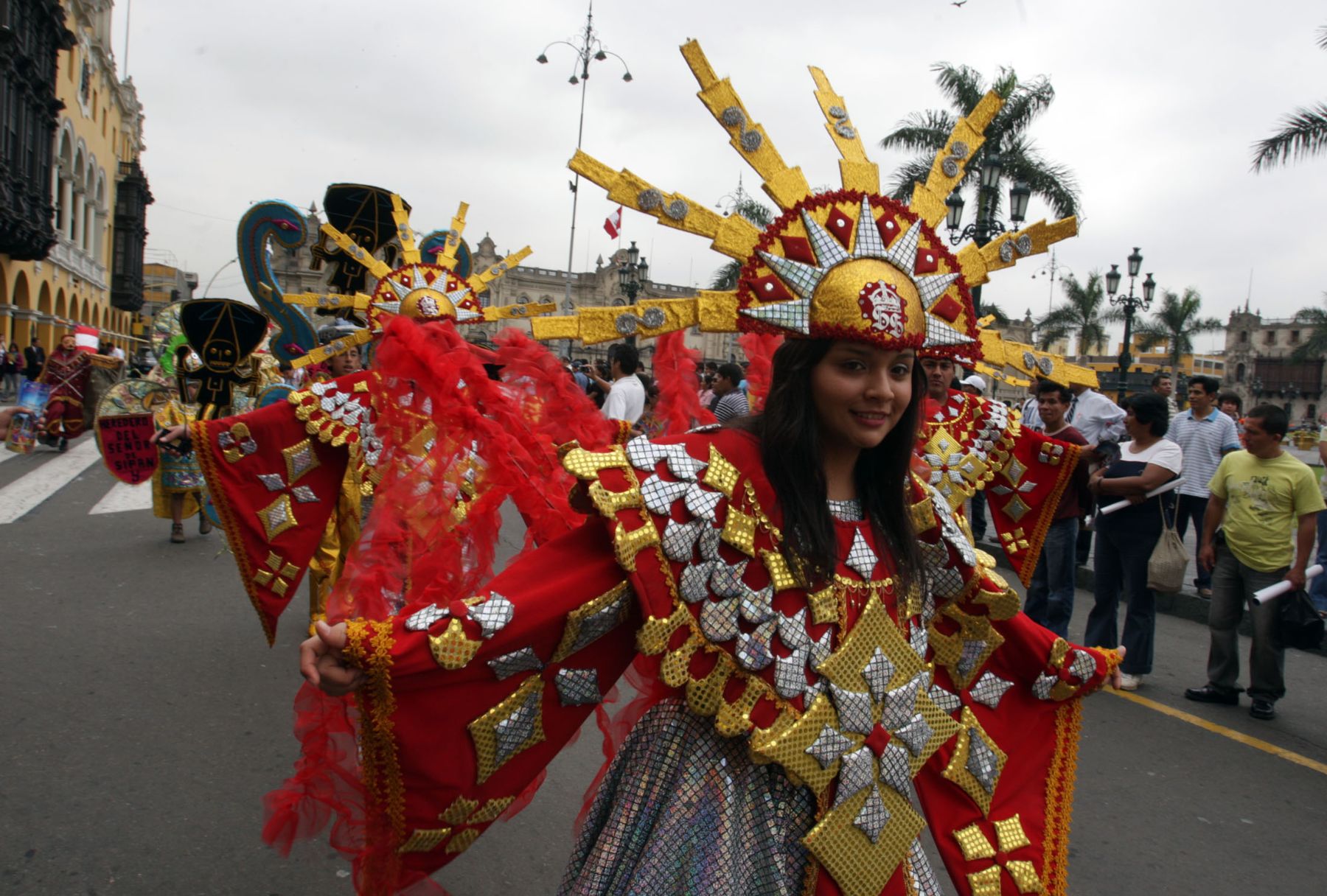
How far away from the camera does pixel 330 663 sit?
62.8 inches

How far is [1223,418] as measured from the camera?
805 centimetres

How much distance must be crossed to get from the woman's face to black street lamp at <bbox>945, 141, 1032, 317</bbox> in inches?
502

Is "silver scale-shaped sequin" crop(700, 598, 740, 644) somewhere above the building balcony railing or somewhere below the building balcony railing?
below

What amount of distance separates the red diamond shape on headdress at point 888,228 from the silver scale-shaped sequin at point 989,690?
976 millimetres

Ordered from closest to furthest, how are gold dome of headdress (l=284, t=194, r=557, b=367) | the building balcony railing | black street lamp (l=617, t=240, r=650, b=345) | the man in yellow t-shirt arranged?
1. gold dome of headdress (l=284, t=194, r=557, b=367)
2. the man in yellow t-shirt
3. black street lamp (l=617, t=240, r=650, b=345)
4. the building balcony railing

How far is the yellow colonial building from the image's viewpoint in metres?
31.3

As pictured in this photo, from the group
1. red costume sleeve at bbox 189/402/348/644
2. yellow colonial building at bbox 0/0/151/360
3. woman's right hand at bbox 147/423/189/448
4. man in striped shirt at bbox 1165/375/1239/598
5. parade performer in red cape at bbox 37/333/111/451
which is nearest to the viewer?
woman's right hand at bbox 147/423/189/448

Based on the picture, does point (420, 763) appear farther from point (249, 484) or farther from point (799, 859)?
point (249, 484)

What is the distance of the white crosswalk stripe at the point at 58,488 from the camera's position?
9.62 m

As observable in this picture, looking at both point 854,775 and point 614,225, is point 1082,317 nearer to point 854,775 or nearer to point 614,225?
point 614,225

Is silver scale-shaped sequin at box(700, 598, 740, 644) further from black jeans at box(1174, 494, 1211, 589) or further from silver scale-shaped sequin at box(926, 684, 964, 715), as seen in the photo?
black jeans at box(1174, 494, 1211, 589)

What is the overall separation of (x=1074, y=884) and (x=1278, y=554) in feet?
9.38

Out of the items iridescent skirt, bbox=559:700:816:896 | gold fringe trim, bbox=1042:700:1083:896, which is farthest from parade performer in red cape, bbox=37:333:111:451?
gold fringe trim, bbox=1042:700:1083:896

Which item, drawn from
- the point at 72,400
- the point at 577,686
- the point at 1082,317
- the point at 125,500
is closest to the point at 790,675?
the point at 577,686
